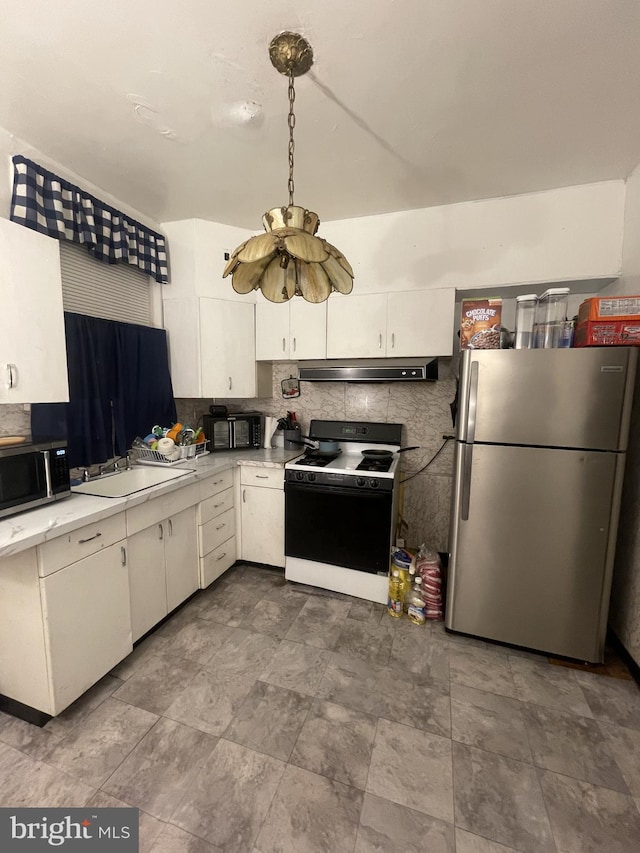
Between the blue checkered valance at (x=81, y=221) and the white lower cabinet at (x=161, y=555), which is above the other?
the blue checkered valance at (x=81, y=221)

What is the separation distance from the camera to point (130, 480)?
2.33 m

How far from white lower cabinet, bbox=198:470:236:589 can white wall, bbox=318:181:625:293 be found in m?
1.78

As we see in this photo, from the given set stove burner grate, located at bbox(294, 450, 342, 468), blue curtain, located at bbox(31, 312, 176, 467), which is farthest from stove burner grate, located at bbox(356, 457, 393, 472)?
blue curtain, located at bbox(31, 312, 176, 467)

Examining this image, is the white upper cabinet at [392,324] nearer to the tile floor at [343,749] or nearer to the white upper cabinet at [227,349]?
the white upper cabinet at [227,349]

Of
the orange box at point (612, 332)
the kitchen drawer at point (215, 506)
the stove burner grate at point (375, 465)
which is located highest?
the orange box at point (612, 332)

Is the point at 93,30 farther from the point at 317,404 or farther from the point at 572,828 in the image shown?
the point at 572,828

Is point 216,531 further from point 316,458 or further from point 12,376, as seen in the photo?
point 12,376

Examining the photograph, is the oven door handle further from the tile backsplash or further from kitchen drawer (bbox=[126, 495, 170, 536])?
kitchen drawer (bbox=[126, 495, 170, 536])

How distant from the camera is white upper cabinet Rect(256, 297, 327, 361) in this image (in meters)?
2.66

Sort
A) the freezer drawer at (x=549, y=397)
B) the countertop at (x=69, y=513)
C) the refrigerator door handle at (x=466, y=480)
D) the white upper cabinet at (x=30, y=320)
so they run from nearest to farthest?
the countertop at (x=69, y=513)
the white upper cabinet at (x=30, y=320)
the freezer drawer at (x=549, y=397)
the refrigerator door handle at (x=466, y=480)

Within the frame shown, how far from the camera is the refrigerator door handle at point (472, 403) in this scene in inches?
71.8

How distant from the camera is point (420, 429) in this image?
280cm

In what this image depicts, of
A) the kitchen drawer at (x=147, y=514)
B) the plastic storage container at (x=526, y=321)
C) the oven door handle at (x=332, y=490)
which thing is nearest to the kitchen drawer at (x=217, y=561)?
the kitchen drawer at (x=147, y=514)

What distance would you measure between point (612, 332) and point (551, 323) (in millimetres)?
261
